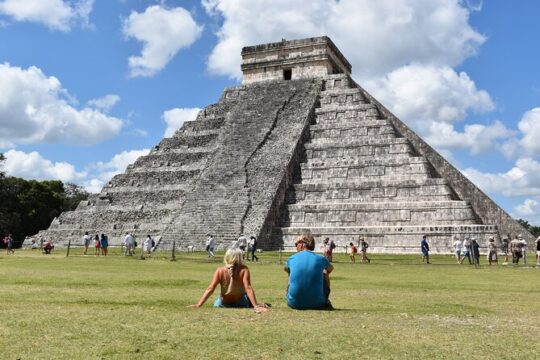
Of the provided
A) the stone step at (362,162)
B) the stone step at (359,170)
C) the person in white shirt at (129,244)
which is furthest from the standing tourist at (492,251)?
the person in white shirt at (129,244)

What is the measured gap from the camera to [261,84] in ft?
109

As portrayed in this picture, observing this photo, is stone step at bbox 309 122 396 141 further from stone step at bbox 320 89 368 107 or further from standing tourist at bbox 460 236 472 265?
standing tourist at bbox 460 236 472 265

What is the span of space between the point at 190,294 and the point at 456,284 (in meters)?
5.31

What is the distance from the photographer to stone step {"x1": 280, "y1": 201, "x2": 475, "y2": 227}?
2239 centimetres

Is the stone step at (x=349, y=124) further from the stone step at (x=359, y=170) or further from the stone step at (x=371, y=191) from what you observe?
the stone step at (x=371, y=191)

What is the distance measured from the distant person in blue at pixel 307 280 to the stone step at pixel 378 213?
56.0ft

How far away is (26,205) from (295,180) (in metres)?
26.9

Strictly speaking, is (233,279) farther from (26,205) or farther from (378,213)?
(26,205)

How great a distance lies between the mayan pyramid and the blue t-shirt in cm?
1526

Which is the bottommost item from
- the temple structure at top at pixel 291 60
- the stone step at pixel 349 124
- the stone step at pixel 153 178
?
the stone step at pixel 153 178

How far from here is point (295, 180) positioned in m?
26.2

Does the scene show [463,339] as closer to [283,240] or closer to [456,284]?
[456,284]

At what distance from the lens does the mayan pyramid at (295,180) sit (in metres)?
23.1

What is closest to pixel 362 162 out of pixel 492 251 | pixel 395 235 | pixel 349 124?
pixel 349 124
